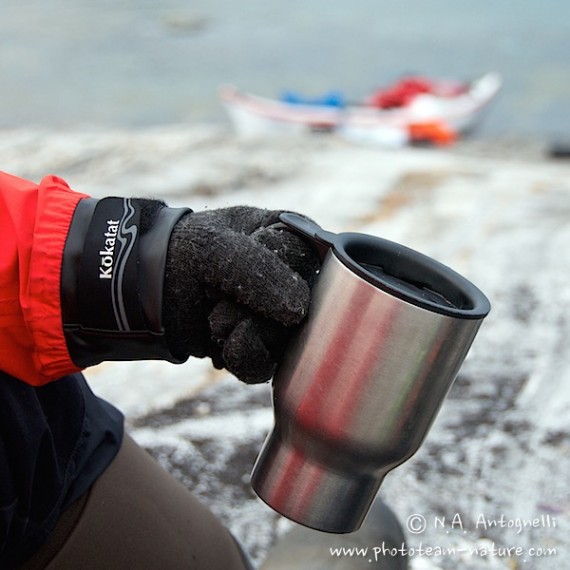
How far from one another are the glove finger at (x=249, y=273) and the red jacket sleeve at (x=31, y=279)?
0.23 meters

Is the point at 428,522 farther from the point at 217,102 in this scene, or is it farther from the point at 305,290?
the point at 217,102

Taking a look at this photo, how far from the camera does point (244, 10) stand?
24.9 meters

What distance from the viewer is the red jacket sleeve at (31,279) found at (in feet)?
4.57

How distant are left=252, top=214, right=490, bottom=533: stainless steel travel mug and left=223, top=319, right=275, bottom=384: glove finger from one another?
0.06 metres

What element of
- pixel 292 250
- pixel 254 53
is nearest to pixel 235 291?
pixel 292 250

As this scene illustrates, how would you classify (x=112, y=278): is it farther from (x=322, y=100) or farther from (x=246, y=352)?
(x=322, y=100)

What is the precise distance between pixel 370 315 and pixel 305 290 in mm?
132

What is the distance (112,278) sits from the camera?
1.42 meters

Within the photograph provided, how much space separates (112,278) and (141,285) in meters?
0.05

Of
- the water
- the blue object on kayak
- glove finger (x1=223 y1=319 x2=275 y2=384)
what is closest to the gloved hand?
glove finger (x1=223 y1=319 x2=275 y2=384)
